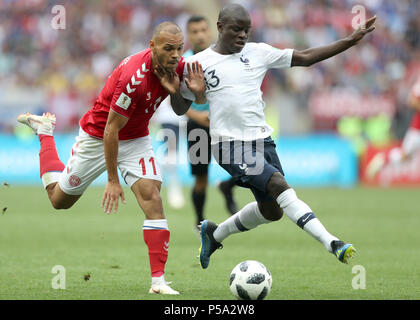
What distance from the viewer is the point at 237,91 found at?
20.8 ft

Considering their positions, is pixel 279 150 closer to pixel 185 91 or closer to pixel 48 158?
pixel 48 158

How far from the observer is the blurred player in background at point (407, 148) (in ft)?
47.6

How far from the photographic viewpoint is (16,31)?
24375 millimetres

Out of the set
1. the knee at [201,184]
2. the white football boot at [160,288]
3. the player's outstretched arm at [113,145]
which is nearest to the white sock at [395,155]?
the knee at [201,184]

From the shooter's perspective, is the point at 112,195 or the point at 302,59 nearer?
the point at 112,195

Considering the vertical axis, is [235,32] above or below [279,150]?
above

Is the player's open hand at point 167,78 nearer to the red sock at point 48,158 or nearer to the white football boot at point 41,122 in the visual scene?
the red sock at point 48,158

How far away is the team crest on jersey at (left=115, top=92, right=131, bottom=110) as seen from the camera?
600 centimetres

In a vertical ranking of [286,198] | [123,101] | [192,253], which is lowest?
[192,253]

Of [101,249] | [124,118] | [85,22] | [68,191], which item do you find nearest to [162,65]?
[124,118]

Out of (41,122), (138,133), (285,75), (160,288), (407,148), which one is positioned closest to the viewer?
(160,288)

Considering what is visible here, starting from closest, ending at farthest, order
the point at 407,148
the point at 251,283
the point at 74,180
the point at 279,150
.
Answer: the point at 251,283 < the point at 74,180 < the point at 407,148 < the point at 279,150

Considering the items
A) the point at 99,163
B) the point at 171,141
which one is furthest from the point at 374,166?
the point at 99,163

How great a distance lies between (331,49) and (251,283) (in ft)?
6.63
